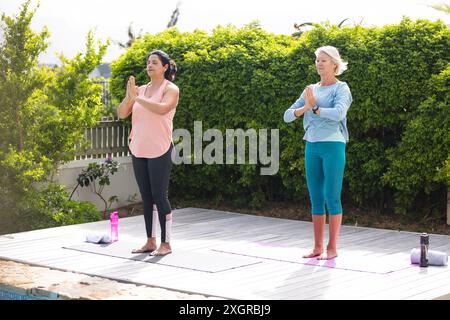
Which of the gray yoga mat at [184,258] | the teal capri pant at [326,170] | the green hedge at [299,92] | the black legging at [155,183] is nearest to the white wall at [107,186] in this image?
the green hedge at [299,92]

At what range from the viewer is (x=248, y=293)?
676cm

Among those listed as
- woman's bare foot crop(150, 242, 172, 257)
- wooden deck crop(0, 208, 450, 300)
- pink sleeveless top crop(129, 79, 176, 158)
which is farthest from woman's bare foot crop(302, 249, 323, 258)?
pink sleeveless top crop(129, 79, 176, 158)

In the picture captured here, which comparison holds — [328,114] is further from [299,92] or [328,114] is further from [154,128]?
[299,92]

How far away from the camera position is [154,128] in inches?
316

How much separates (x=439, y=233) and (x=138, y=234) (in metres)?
3.46

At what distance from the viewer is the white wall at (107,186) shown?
11.5 meters

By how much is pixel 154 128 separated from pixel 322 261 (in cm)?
195

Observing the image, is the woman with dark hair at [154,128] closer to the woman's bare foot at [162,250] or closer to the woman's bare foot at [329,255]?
the woman's bare foot at [162,250]

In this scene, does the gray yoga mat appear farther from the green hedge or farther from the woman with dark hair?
the green hedge

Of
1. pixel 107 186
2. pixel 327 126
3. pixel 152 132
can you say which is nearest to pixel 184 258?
A: pixel 152 132

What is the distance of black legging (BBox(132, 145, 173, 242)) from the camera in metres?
8.07

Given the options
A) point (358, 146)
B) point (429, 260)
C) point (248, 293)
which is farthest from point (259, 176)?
point (248, 293)

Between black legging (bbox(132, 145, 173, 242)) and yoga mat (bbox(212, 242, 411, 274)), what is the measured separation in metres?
0.84

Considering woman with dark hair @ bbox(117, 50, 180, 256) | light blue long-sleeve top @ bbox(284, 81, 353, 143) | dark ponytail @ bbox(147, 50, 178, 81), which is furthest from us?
dark ponytail @ bbox(147, 50, 178, 81)
